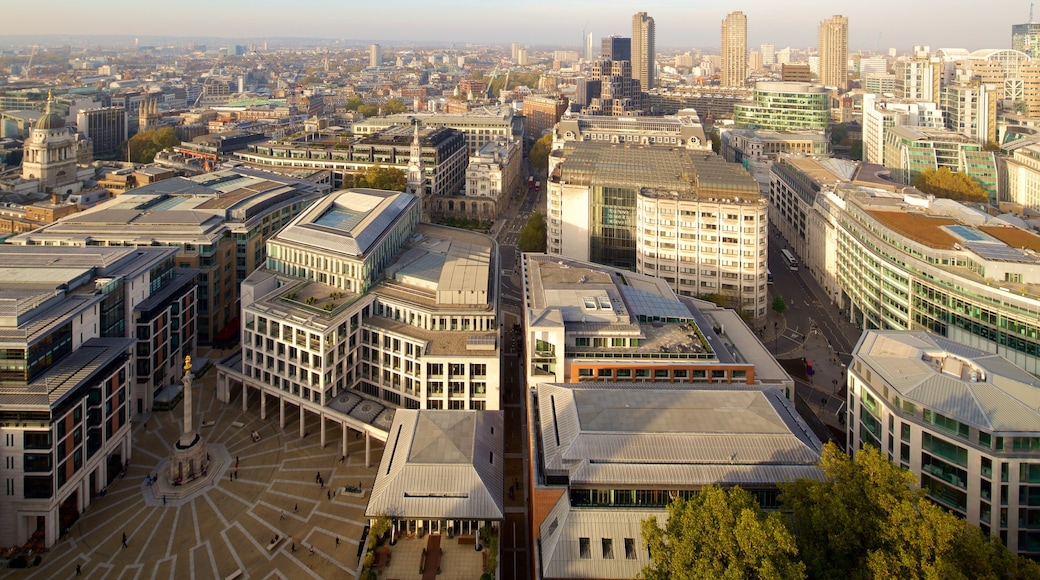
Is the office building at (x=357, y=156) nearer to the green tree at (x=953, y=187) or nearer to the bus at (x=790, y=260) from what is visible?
the bus at (x=790, y=260)

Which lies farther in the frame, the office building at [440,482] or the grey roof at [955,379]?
the office building at [440,482]

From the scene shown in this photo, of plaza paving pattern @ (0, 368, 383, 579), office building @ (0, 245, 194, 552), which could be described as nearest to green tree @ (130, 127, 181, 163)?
office building @ (0, 245, 194, 552)

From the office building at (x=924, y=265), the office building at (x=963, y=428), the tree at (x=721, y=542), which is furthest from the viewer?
the office building at (x=924, y=265)

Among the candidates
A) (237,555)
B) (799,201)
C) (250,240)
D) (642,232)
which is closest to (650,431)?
(237,555)

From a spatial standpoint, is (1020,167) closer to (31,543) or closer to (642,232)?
(642,232)

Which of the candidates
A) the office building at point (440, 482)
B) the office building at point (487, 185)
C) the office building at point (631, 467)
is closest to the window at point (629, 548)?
the office building at point (631, 467)
